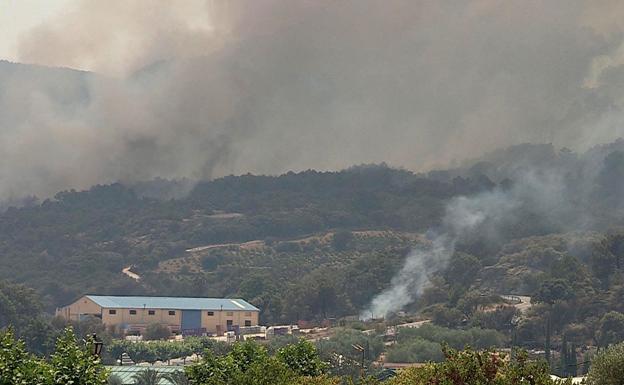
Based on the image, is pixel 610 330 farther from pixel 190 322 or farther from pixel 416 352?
pixel 190 322

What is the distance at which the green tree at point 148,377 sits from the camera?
11111 centimetres

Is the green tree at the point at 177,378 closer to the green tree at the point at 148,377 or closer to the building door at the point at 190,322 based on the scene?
the green tree at the point at 148,377

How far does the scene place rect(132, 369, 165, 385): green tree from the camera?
4375 inches

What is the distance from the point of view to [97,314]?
195 m

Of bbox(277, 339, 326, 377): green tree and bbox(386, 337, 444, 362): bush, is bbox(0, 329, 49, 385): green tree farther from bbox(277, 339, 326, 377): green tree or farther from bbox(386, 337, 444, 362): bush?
bbox(386, 337, 444, 362): bush

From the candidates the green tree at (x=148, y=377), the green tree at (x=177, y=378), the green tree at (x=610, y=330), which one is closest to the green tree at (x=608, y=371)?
the green tree at (x=177, y=378)

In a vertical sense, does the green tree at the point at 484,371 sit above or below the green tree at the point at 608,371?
below

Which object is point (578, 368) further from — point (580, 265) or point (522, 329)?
point (580, 265)

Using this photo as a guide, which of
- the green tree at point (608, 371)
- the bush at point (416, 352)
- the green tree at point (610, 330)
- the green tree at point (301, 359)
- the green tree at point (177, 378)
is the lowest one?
the green tree at point (608, 371)

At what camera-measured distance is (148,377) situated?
112625mm

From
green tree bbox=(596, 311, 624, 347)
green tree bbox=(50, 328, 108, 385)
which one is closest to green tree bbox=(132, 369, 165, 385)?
green tree bbox=(596, 311, 624, 347)

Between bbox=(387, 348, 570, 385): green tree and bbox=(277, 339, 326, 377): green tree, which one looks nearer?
bbox=(387, 348, 570, 385): green tree

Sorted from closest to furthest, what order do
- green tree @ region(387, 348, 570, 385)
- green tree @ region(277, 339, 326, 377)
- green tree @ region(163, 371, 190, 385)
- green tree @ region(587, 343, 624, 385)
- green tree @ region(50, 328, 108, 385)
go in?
green tree @ region(387, 348, 570, 385) < green tree @ region(50, 328, 108, 385) < green tree @ region(587, 343, 624, 385) < green tree @ region(277, 339, 326, 377) < green tree @ region(163, 371, 190, 385)

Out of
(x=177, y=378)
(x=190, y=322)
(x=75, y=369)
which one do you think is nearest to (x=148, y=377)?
(x=177, y=378)
